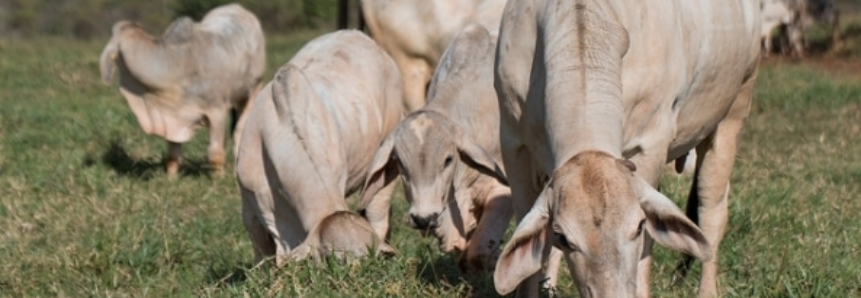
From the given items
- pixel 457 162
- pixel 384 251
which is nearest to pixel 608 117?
pixel 384 251

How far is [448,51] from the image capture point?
8953 mm

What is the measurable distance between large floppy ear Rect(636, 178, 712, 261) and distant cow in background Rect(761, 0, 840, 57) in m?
21.6

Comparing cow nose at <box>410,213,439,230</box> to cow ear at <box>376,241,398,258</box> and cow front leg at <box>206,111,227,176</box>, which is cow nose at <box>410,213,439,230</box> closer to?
cow ear at <box>376,241,398,258</box>

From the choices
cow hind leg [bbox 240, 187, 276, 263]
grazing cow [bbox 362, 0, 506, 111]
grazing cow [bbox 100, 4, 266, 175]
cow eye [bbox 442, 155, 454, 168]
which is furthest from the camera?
grazing cow [bbox 100, 4, 266, 175]

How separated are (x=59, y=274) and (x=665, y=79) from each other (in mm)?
3443

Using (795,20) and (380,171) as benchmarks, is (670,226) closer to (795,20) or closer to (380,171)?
(380,171)

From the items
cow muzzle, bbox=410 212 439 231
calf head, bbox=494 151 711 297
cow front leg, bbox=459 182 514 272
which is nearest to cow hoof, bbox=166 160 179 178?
cow front leg, bbox=459 182 514 272

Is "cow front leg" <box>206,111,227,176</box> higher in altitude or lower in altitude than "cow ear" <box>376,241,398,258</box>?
lower

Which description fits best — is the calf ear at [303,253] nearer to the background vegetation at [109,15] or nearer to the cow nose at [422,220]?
the cow nose at [422,220]

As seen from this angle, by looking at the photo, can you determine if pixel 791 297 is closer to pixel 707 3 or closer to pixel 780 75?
pixel 707 3

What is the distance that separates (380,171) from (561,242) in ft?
8.22

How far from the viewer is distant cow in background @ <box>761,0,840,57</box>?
2719 cm

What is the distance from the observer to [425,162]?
25.3ft

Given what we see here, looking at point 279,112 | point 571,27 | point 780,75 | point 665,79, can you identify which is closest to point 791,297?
point 665,79
